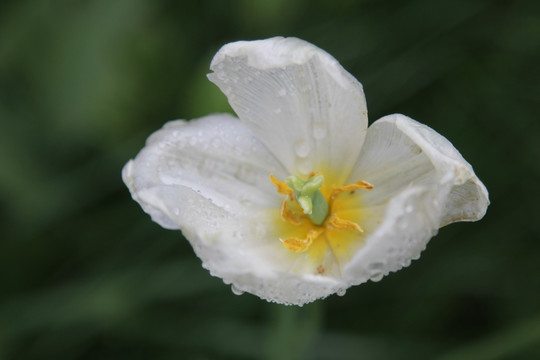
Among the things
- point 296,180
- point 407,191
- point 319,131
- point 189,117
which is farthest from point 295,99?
point 189,117

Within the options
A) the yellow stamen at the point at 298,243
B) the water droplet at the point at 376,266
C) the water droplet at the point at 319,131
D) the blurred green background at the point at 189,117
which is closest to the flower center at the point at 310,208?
the yellow stamen at the point at 298,243

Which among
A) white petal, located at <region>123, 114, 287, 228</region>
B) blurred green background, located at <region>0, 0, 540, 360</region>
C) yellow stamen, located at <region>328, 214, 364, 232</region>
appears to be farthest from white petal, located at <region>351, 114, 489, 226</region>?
blurred green background, located at <region>0, 0, 540, 360</region>

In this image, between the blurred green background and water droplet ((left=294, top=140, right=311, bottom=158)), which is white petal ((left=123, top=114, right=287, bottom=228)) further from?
the blurred green background

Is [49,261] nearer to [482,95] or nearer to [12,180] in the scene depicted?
[12,180]

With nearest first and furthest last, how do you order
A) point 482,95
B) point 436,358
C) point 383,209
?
point 383,209 → point 436,358 → point 482,95

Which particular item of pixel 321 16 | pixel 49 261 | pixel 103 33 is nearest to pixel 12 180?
pixel 49 261
